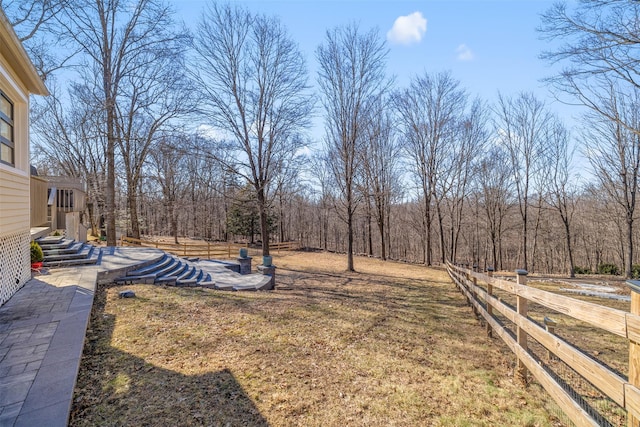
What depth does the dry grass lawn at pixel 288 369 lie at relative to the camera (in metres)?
2.68

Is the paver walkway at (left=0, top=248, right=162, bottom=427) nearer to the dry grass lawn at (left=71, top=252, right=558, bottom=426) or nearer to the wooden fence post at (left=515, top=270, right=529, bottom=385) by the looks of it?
the dry grass lawn at (left=71, top=252, right=558, bottom=426)

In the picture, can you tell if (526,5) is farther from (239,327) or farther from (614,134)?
(614,134)

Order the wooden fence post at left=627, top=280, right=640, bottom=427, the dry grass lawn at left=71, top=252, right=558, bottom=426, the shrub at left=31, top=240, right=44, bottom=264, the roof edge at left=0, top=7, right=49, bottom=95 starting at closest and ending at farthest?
the wooden fence post at left=627, top=280, right=640, bottom=427
the dry grass lawn at left=71, top=252, right=558, bottom=426
the roof edge at left=0, top=7, right=49, bottom=95
the shrub at left=31, top=240, right=44, bottom=264

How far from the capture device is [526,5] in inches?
280

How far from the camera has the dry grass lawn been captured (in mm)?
2678

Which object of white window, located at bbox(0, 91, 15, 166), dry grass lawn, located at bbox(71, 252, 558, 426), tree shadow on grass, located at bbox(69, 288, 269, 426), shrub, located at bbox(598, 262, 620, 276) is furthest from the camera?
shrub, located at bbox(598, 262, 620, 276)

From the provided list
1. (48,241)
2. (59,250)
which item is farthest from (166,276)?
(48,241)

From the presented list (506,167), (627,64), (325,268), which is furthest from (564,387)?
(506,167)

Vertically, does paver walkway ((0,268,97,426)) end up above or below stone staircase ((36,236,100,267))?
below

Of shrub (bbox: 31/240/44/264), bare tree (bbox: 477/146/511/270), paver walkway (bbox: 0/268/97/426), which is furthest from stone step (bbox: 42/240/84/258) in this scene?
bare tree (bbox: 477/146/511/270)

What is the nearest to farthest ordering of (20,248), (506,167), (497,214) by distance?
(20,248)
(506,167)
(497,214)

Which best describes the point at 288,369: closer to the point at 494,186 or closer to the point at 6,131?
the point at 6,131

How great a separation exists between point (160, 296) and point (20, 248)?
2.97 meters

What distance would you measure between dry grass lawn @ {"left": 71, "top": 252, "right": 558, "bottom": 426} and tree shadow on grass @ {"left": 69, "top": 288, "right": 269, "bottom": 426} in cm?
1
